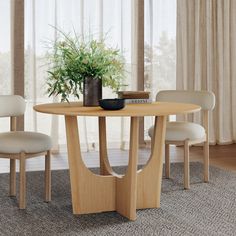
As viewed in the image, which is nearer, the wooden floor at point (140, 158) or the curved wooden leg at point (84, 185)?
the curved wooden leg at point (84, 185)

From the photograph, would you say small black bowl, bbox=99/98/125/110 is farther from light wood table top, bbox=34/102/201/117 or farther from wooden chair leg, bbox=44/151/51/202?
wooden chair leg, bbox=44/151/51/202

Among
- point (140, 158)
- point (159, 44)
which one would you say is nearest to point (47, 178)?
point (140, 158)

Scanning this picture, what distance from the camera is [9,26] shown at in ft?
19.4

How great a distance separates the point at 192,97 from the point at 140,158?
1.31m

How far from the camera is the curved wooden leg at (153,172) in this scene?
3762 mm

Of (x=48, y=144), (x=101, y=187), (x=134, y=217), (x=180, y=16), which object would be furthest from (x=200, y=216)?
(x=180, y=16)

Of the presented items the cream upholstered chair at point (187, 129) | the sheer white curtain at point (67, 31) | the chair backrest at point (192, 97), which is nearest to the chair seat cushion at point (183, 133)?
the cream upholstered chair at point (187, 129)

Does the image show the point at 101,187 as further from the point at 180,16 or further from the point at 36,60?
the point at 180,16

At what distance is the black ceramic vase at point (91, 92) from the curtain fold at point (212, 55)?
3.00 m

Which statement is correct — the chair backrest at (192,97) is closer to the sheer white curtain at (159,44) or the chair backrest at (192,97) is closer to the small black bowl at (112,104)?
the small black bowl at (112,104)

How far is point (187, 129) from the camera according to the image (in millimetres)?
4402

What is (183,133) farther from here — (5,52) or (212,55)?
(212,55)

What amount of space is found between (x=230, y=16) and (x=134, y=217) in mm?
4079

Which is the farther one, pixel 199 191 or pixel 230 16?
pixel 230 16
